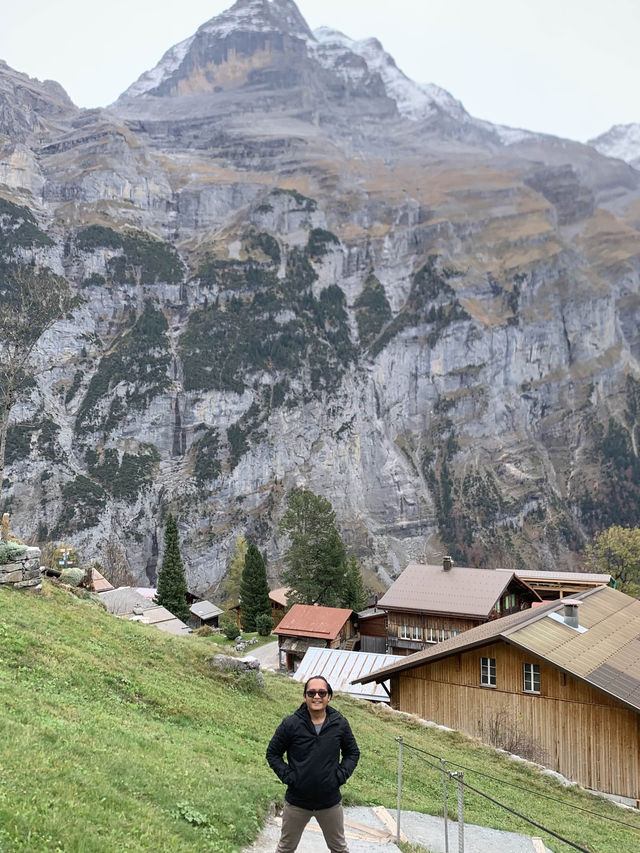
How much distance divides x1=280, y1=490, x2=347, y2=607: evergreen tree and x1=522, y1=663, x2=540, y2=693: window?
35095mm

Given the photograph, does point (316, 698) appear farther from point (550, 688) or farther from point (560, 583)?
point (560, 583)

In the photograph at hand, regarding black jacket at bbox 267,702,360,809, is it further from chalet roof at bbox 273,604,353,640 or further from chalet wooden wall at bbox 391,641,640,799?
chalet roof at bbox 273,604,353,640

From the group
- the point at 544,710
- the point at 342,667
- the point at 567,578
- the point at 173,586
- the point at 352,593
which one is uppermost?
the point at 544,710

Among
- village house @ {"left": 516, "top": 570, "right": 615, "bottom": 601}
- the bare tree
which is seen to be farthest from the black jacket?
village house @ {"left": 516, "top": 570, "right": 615, "bottom": 601}

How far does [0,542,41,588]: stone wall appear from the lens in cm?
1783

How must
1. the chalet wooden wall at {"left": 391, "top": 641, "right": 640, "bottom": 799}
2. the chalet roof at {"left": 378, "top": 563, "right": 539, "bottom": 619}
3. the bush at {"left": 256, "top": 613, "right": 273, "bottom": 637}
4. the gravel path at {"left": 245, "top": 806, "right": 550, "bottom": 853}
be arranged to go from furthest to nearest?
the bush at {"left": 256, "top": 613, "right": 273, "bottom": 637} < the chalet roof at {"left": 378, "top": 563, "right": 539, "bottom": 619} < the chalet wooden wall at {"left": 391, "top": 641, "right": 640, "bottom": 799} < the gravel path at {"left": 245, "top": 806, "right": 550, "bottom": 853}

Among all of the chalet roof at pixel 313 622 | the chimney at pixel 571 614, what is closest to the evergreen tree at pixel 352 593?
the chalet roof at pixel 313 622

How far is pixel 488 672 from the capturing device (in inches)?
908

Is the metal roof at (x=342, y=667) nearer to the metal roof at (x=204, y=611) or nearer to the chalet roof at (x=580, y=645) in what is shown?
the chalet roof at (x=580, y=645)

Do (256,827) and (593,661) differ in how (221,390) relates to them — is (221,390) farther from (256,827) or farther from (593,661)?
(256,827)

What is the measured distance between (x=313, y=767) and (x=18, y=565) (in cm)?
1477

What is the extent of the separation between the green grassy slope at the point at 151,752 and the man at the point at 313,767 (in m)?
1.25

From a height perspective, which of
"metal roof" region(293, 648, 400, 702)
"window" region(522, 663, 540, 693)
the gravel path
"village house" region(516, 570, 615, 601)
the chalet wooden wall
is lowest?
"village house" region(516, 570, 615, 601)

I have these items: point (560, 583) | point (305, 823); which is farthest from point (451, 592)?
point (305, 823)
